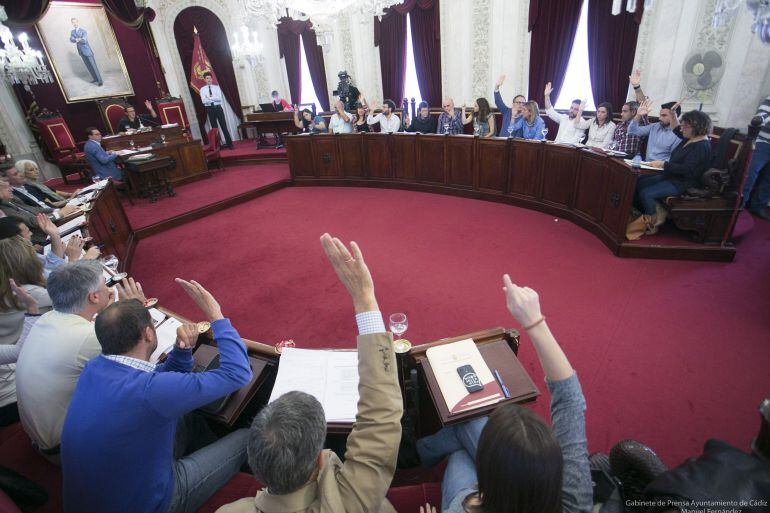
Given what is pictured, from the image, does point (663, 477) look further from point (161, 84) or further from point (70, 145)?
point (161, 84)

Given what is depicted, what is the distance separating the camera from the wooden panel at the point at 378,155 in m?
6.34

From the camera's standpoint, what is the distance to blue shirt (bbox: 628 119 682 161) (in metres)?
4.20

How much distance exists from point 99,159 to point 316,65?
18.8 ft

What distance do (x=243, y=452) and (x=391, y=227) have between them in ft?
11.9

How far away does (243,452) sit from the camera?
5.45 feet

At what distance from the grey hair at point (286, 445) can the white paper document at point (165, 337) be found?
115 cm

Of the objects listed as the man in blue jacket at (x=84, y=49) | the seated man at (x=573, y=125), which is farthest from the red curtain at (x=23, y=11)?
the seated man at (x=573, y=125)

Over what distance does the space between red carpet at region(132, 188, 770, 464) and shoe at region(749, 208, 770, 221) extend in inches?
8.8

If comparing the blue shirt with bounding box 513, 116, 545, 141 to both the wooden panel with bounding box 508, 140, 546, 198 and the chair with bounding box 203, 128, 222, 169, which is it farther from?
the chair with bounding box 203, 128, 222, 169

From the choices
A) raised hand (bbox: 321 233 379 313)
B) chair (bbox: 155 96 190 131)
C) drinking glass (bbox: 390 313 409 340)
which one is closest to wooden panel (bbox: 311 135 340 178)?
chair (bbox: 155 96 190 131)

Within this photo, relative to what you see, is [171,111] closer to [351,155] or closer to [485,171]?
[351,155]

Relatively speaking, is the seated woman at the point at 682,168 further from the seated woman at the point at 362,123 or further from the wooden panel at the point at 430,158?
the seated woman at the point at 362,123

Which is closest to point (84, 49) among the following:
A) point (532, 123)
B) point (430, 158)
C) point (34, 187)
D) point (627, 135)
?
point (34, 187)

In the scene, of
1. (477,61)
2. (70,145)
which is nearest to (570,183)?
(477,61)
